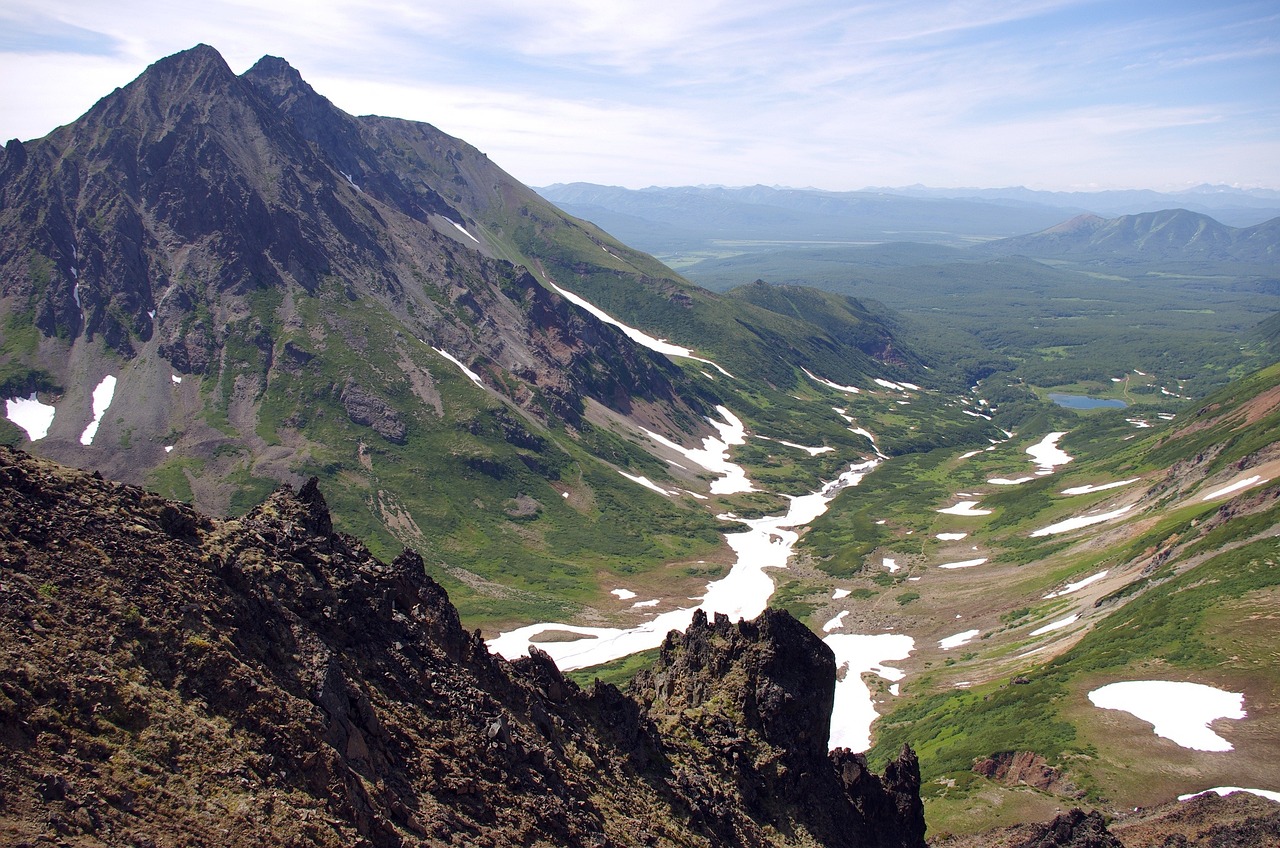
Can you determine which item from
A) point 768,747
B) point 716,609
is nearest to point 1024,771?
point 768,747

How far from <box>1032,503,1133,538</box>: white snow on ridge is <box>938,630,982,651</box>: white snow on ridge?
137 ft

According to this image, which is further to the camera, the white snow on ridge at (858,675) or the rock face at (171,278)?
the rock face at (171,278)

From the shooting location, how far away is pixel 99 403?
149m

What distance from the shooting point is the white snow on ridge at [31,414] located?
453 ft

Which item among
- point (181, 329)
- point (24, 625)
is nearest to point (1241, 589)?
point (24, 625)

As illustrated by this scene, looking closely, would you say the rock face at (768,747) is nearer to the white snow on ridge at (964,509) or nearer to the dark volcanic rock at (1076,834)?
the dark volcanic rock at (1076,834)

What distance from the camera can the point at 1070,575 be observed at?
110 meters

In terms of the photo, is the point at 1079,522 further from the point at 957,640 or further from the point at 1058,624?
the point at 1058,624

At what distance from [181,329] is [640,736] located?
165 m

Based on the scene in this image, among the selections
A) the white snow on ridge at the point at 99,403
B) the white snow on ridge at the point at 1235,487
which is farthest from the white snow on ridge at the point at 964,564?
the white snow on ridge at the point at 99,403

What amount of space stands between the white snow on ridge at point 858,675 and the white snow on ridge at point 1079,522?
4738 centimetres

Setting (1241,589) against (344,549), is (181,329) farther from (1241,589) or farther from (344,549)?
(1241,589)

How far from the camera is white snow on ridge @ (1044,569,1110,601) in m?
104

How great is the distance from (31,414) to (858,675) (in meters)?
144
